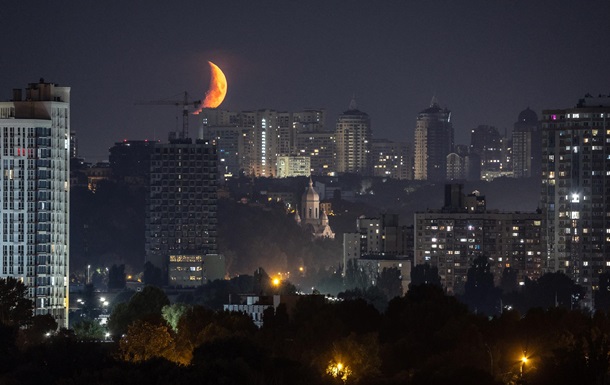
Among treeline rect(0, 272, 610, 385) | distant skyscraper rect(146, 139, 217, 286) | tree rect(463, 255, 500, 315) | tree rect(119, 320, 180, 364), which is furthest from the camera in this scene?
distant skyscraper rect(146, 139, 217, 286)

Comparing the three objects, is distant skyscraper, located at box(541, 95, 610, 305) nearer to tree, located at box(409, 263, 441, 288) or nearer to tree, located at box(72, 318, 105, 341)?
tree, located at box(409, 263, 441, 288)

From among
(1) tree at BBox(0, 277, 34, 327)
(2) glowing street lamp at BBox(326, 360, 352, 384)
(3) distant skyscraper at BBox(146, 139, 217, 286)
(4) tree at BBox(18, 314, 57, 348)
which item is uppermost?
(3) distant skyscraper at BBox(146, 139, 217, 286)

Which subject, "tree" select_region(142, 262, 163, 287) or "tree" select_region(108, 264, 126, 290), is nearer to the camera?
"tree" select_region(108, 264, 126, 290)

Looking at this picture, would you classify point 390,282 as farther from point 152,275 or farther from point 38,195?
point 38,195

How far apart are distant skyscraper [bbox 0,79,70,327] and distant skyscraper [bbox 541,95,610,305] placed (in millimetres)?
57941

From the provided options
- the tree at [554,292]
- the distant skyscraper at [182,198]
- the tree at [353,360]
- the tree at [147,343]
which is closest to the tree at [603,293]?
the tree at [554,292]

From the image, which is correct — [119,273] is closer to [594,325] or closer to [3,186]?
[3,186]

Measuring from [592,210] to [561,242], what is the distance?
3110 mm

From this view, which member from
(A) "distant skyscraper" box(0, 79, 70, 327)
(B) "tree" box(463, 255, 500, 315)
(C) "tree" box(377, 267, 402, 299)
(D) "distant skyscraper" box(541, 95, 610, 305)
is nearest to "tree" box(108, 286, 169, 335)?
(A) "distant skyscraper" box(0, 79, 70, 327)

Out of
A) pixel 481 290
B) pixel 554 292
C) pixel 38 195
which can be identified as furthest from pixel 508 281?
pixel 38 195

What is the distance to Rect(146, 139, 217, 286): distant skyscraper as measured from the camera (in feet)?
603

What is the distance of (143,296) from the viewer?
111 meters

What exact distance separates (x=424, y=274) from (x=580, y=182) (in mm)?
14018

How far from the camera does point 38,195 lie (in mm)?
105812
